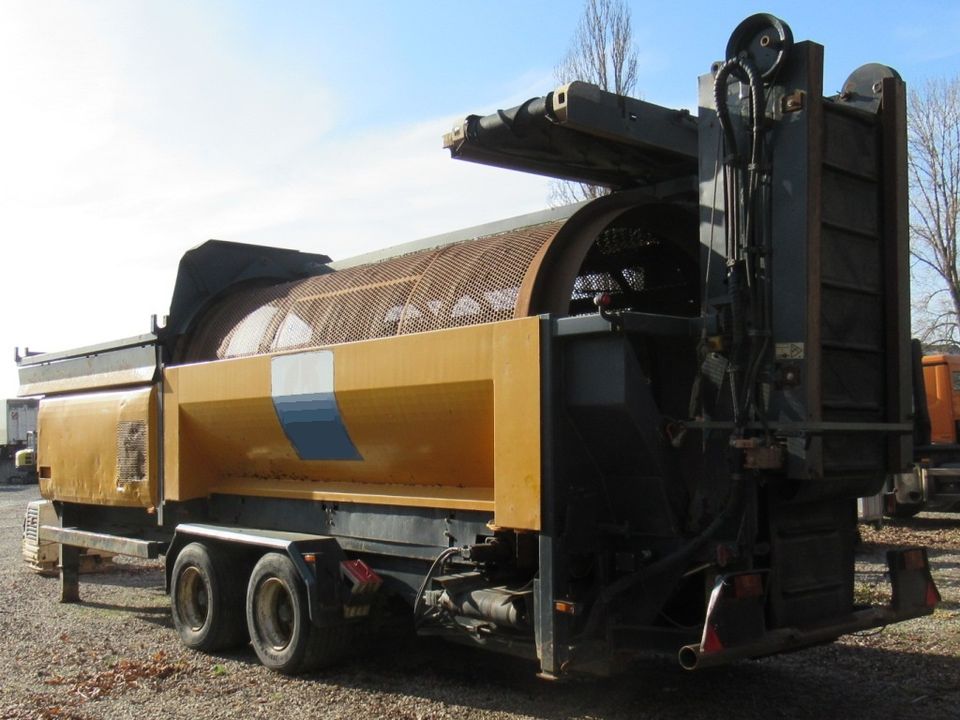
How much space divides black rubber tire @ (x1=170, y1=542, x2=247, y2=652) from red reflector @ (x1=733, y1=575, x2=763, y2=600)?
431 centimetres

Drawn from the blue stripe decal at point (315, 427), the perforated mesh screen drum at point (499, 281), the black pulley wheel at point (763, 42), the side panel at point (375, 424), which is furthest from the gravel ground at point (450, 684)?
the black pulley wheel at point (763, 42)

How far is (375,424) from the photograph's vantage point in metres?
7.02

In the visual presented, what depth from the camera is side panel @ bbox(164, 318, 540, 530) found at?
595 centimetres

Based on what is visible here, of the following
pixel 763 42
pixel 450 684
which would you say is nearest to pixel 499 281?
pixel 763 42

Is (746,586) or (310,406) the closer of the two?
(746,586)

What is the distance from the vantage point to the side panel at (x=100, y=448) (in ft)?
30.5

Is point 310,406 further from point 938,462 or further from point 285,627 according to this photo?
point 938,462

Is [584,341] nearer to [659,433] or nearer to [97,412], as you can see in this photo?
[659,433]

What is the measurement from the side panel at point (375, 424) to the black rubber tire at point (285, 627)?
651 millimetres

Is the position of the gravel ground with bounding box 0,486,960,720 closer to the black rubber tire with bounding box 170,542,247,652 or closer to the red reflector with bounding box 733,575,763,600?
the black rubber tire with bounding box 170,542,247,652

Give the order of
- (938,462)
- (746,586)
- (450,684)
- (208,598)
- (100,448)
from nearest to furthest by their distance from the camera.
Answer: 1. (746,586)
2. (450,684)
3. (208,598)
4. (100,448)
5. (938,462)

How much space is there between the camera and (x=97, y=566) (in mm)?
13031

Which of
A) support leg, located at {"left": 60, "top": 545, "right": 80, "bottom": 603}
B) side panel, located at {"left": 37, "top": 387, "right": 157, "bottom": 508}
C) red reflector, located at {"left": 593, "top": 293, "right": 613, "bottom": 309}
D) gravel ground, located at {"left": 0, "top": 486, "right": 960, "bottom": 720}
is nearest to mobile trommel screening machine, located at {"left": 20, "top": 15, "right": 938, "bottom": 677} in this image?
red reflector, located at {"left": 593, "top": 293, "right": 613, "bottom": 309}

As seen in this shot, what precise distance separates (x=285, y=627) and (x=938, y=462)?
39.9 feet
